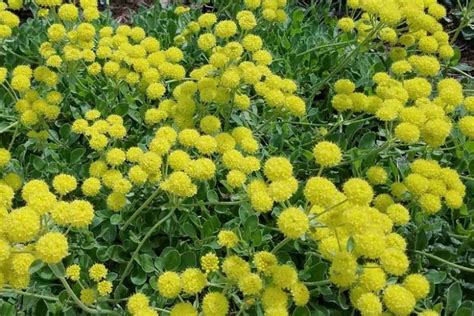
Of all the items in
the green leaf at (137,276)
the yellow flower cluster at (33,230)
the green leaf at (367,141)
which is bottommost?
the green leaf at (137,276)

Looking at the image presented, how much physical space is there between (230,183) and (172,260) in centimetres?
50

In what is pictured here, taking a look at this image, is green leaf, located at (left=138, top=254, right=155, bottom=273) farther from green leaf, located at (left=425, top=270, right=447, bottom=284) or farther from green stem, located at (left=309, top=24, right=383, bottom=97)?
green stem, located at (left=309, top=24, right=383, bottom=97)

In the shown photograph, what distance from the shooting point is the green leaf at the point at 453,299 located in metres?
2.87

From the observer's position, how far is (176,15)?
4.57 metres

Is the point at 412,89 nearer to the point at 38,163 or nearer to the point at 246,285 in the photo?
the point at 246,285

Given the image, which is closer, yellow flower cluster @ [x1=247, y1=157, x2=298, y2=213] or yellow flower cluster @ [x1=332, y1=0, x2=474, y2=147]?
yellow flower cluster @ [x1=247, y1=157, x2=298, y2=213]

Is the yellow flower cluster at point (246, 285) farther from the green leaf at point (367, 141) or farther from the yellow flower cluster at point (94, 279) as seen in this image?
the green leaf at point (367, 141)

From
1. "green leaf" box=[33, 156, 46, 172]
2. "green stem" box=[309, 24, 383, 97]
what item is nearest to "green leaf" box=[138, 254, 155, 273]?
"green leaf" box=[33, 156, 46, 172]

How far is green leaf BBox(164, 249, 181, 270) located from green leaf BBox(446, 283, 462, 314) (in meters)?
1.31

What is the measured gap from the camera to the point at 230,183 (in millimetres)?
2732

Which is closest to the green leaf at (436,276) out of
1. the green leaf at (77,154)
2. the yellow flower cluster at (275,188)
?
the yellow flower cluster at (275,188)

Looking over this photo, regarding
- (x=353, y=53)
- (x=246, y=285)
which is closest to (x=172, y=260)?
(x=246, y=285)

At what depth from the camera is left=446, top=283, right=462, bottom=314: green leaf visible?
2.87m

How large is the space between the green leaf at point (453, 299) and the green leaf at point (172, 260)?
4.29ft
